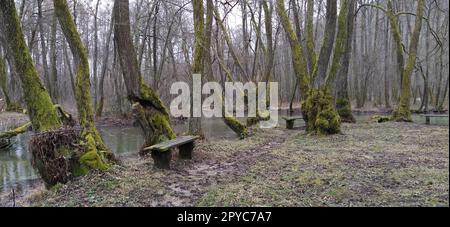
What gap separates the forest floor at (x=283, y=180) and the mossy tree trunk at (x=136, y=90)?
73 centimetres

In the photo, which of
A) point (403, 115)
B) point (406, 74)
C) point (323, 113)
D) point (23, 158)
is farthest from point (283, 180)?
point (406, 74)

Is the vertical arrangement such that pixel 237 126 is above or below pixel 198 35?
below

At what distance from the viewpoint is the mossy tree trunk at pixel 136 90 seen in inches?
307

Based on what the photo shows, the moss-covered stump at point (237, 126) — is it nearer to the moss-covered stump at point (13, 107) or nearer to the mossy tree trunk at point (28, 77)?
the mossy tree trunk at point (28, 77)

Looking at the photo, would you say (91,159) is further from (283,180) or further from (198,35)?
(198,35)

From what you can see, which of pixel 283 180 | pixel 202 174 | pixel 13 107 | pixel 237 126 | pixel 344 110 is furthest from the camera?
pixel 13 107

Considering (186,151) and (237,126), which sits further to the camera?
(237,126)

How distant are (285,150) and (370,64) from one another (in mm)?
20878

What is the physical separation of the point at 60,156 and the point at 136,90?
108 inches

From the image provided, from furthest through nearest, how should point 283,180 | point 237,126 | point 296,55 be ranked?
point 237,126
point 296,55
point 283,180

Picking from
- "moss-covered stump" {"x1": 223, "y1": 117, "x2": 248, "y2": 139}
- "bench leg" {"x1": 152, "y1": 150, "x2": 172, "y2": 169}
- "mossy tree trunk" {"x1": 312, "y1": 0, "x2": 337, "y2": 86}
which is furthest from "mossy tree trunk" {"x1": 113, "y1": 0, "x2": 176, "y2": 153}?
"mossy tree trunk" {"x1": 312, "y1": 0, "x2": 337, "y2": 86}

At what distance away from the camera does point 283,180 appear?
5434 millimetres

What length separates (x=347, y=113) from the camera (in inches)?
572
